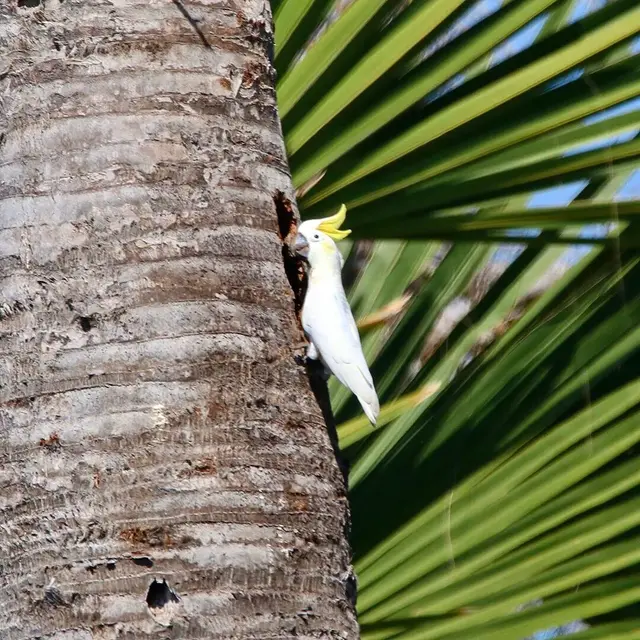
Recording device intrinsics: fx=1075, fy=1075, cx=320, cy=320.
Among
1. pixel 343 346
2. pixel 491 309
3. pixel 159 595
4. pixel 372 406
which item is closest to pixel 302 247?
pixel 343 346

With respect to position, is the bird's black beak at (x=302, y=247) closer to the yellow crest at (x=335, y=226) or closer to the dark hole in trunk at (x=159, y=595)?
the yellow crest at (x=335, y=226)

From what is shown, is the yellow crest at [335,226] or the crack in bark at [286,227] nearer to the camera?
the crack in bark at [286,227]

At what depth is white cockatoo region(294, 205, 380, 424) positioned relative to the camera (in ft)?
6.64

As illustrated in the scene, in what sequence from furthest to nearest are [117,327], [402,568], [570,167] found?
1. [402,568]
2. [570,167]
3. [117,327]

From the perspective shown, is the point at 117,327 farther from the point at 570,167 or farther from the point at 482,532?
the point at 482,532

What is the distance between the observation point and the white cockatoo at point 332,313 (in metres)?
2.03

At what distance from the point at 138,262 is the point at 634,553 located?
47.4 inches

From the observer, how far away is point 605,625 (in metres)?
2.07

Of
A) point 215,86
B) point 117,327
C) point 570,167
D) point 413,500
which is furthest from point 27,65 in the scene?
point 413,500

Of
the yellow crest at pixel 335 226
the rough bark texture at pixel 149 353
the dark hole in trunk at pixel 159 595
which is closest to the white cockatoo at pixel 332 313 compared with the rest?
the yellow crest at pixel 335 226

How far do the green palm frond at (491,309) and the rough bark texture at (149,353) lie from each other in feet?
1.34

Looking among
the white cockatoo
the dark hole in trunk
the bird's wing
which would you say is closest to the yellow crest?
the white cockatoo

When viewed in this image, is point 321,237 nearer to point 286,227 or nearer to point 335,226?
point 335,226

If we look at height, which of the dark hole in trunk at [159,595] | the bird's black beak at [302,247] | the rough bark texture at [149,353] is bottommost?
the dark hole in trunk at [159,595]
